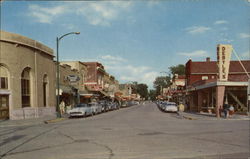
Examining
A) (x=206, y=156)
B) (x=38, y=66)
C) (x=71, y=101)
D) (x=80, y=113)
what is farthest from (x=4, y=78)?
(x=206, y=156)

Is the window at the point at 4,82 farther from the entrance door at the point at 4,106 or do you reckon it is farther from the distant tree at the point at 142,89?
the distant tree at the point at 142,89

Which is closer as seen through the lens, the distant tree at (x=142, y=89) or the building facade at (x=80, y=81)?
the building facade at (x=80, y=81)

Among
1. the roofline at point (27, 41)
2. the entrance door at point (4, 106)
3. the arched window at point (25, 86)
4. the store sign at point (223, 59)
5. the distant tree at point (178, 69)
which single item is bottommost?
the entrance door at point (4, 106)

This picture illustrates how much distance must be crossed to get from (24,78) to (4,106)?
136 inches

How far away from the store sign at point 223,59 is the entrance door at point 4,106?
20.3 m

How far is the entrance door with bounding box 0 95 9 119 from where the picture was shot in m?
23.3

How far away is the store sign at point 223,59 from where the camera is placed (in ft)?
86.1

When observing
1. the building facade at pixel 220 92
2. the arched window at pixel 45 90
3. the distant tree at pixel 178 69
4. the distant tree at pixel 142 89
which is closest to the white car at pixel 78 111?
the arched window at pixel 45 90

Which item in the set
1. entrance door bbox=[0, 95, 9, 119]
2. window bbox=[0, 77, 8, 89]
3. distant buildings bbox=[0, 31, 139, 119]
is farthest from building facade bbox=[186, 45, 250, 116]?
window bbox=[0, 77, 8, 89]

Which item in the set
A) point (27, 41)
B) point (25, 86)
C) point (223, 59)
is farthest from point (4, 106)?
point (223, 59)

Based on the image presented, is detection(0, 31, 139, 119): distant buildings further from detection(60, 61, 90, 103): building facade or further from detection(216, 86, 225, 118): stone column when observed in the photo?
detection(216, 86, 225, 118): stone column

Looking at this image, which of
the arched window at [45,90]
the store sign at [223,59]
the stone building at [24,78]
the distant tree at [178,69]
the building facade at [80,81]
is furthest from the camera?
the distant tree at [178,69]

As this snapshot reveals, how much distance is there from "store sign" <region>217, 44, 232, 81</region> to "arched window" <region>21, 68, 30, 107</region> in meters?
19.1

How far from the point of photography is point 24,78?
25812 millimetres
